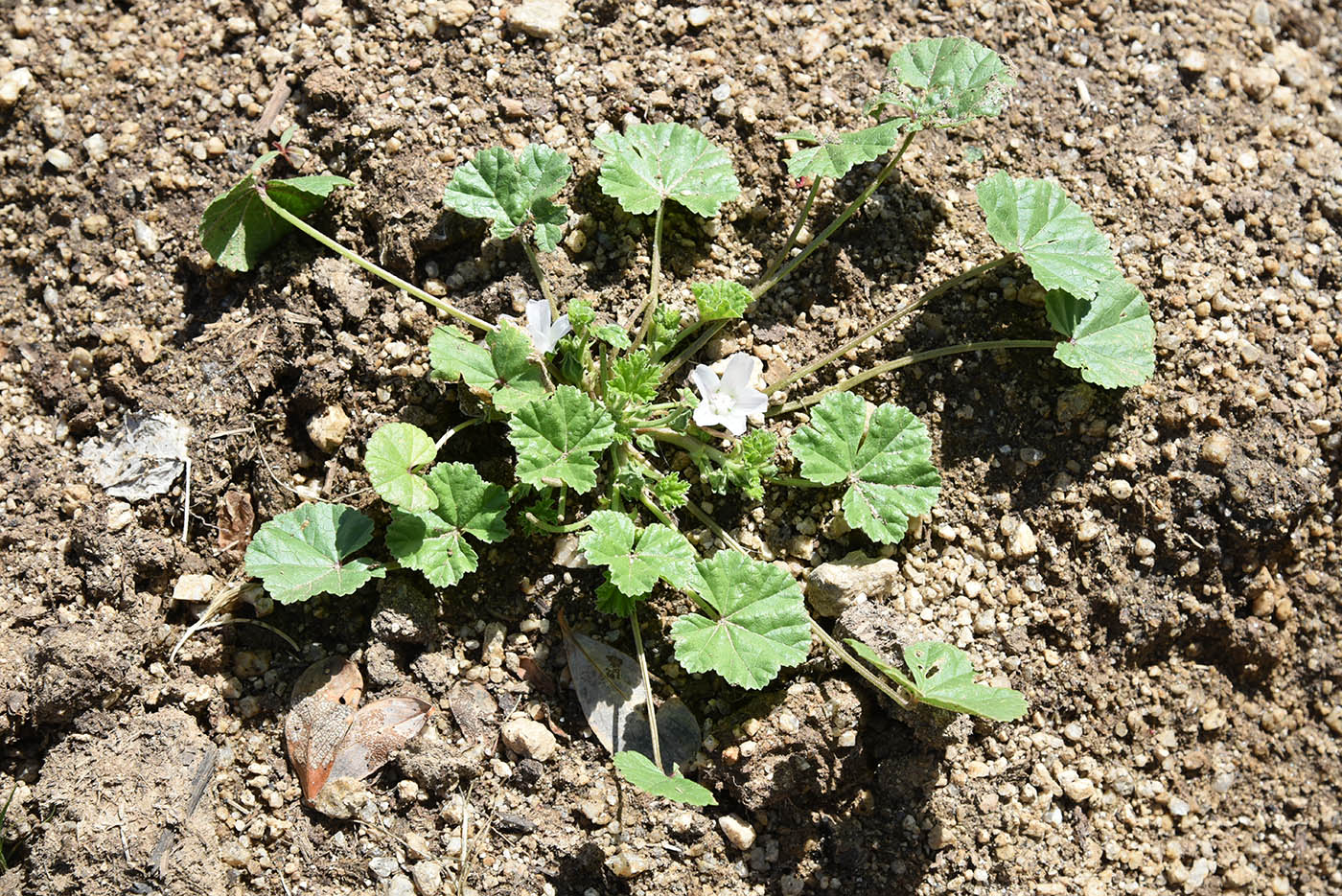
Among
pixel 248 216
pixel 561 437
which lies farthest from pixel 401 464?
pixel 248 216

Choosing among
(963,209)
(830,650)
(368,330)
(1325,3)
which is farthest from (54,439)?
(1325,3)

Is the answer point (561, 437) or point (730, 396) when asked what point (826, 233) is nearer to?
point (730, 396)

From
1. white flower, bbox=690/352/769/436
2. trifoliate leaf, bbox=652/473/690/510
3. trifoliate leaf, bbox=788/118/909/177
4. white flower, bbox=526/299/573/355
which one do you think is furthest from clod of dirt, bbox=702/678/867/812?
trifoliate leaf, bbox=788/118/909/177

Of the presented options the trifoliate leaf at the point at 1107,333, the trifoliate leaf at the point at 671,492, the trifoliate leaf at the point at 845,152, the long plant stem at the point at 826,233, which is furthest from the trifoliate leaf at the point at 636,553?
the trifoliate leaf at the point at 1107,333

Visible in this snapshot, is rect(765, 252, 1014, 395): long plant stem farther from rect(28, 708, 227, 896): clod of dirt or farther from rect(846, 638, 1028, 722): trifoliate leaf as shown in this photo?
rect(28, 708, 227, 896): clod of dirt

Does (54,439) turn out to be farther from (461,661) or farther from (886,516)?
(886,516)

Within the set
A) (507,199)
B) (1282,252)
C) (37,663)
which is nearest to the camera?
(37,663)
